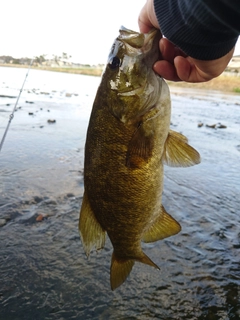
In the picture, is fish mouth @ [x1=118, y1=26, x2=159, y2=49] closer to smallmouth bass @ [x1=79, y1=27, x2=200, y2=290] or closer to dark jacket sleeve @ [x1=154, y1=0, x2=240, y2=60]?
smallmouth bass @ [x1=79, y1=27, x2=200, y2=290]

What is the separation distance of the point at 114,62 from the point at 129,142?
53 cm

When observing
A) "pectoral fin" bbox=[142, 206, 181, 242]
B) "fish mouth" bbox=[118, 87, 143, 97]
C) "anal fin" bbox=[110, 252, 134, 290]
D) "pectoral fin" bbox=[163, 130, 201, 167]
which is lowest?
"anal fin" bbox=[110, 252, 134, 290]

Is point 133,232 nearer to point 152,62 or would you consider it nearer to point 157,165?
point 157,165

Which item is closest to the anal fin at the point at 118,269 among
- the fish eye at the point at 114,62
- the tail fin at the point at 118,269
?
the tail fin at the point at 118,269

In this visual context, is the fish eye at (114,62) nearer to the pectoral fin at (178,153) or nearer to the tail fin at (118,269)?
the pectoral fin at (178,153)

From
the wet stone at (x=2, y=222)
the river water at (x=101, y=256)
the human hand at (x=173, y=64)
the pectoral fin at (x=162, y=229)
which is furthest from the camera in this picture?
the wet stone at (x=2, y=222)

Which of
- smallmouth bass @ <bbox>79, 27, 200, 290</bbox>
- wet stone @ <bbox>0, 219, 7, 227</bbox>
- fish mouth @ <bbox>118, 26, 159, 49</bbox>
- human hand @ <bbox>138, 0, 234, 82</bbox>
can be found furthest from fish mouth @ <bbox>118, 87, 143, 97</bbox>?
wet stone @ <bbox>0, 219, 7, 227</bbox>

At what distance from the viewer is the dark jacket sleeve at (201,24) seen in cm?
137

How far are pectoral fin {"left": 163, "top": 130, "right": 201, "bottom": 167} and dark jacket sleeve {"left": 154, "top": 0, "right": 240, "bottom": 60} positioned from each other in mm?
767

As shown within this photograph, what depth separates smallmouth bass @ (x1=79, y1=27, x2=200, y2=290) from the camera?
2.05 m

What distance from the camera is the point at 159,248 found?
4.47 metres

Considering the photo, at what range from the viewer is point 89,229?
235 cm

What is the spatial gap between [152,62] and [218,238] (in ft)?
11.5

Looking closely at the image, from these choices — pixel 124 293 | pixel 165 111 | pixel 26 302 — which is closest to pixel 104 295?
pixel 124 293
